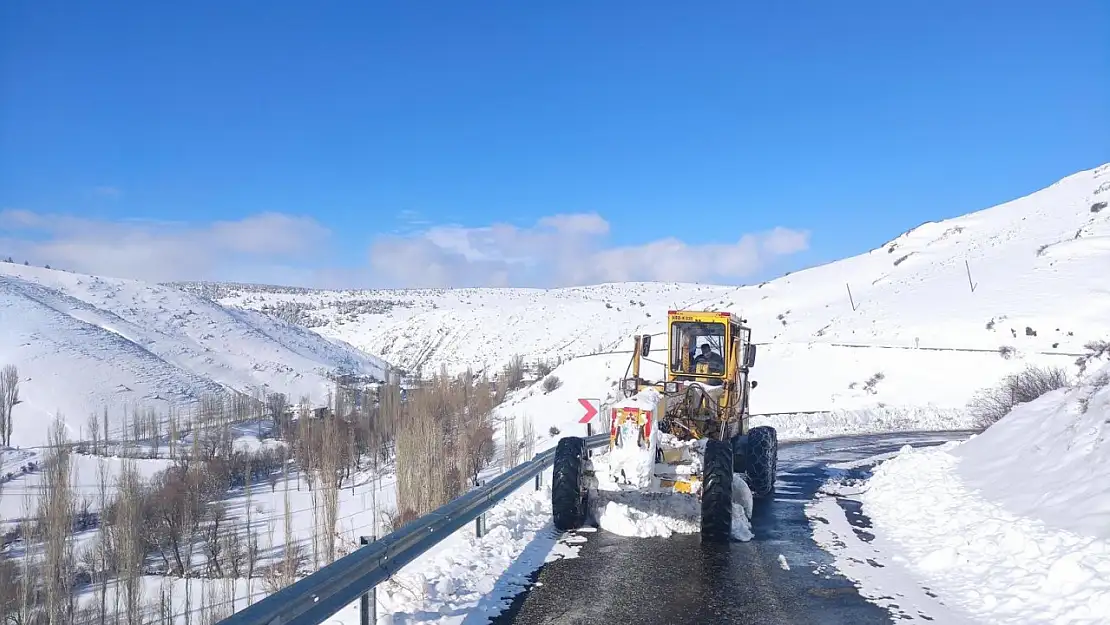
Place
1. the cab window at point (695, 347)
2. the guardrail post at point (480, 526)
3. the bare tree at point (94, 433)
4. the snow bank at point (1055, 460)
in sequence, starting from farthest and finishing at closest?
the bare tree at point (94, 433)
the cab window at point (695, 347)
the guardrail post at point (480, 526)
the snow bank at point (1055, 460)

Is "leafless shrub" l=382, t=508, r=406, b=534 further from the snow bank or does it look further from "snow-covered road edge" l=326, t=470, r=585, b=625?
the snow bank

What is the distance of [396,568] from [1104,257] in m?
49.3

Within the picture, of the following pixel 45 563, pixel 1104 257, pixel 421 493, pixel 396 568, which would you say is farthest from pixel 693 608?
pixel 1104 257

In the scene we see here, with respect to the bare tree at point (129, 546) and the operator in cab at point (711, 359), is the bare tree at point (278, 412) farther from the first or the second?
the operator in cab at point (711, 359)

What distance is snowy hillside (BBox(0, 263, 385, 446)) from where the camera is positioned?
5934cm

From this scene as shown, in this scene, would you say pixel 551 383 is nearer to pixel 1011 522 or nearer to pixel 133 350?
pixel 1011 522

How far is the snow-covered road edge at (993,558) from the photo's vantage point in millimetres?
6195

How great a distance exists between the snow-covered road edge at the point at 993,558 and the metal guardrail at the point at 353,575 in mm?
4840

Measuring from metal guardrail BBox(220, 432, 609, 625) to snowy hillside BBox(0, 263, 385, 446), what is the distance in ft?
182

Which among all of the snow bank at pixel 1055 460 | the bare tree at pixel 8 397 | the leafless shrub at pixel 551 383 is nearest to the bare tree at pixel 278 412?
the bare tree at pixel 8 397

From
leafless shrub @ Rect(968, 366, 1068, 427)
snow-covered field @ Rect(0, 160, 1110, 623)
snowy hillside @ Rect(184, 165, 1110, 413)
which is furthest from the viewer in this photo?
snowy hillside @ Rect(184, 165, 1110, 413)

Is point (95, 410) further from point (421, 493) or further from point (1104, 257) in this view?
point (1104, 257)

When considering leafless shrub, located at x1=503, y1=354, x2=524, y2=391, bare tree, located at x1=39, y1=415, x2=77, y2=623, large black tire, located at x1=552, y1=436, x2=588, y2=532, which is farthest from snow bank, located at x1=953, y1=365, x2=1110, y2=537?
leafless shrub, located at x1=503, y1=354, x2=524, y2=391

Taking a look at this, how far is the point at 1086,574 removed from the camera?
6426 mm
